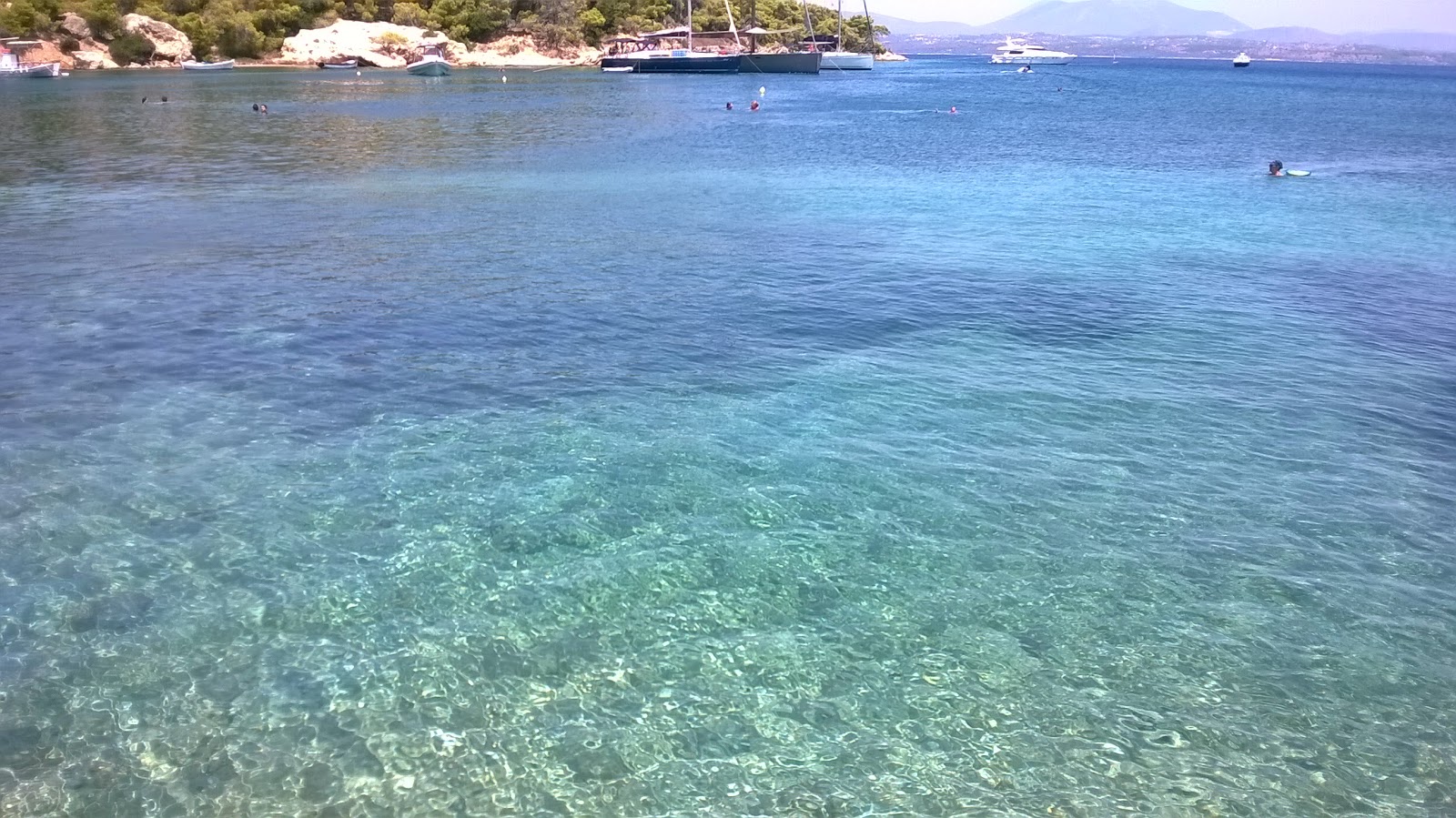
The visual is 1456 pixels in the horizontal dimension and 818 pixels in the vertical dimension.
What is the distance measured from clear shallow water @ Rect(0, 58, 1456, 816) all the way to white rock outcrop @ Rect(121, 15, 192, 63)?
407ft

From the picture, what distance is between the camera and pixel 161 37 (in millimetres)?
129375

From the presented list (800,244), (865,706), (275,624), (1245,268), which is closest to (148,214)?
(800,244)

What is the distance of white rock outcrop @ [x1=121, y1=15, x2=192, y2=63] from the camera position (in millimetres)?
126312

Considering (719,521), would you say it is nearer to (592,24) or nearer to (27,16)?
(27,16)

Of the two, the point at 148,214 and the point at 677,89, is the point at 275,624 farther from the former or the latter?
the point at 677,89

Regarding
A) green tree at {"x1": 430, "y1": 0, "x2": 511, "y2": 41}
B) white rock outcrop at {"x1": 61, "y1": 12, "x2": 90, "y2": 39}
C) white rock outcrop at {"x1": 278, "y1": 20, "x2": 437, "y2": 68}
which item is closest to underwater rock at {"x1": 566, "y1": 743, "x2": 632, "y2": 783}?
white rock outcrop at {"x1": 278, "y1": 20, "x2": 437, "y2": 68}

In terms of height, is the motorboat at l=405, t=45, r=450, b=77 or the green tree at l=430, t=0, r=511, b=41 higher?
the green tree at l=430, t=0, r=511, b=41

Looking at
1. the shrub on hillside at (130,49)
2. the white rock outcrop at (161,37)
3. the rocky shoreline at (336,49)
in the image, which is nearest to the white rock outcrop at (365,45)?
the rocky shoreline at (336,49)

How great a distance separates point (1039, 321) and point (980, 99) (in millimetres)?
86036

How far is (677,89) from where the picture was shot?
102500 millimetres

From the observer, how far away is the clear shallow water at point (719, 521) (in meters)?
7.92

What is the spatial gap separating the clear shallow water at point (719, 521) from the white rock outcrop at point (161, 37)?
124109mm

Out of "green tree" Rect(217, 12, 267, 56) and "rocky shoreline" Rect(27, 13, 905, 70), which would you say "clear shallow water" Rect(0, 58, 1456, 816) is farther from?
"green tree" Rect(217, 12, 267, 56)

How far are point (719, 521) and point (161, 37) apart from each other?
149974mm
